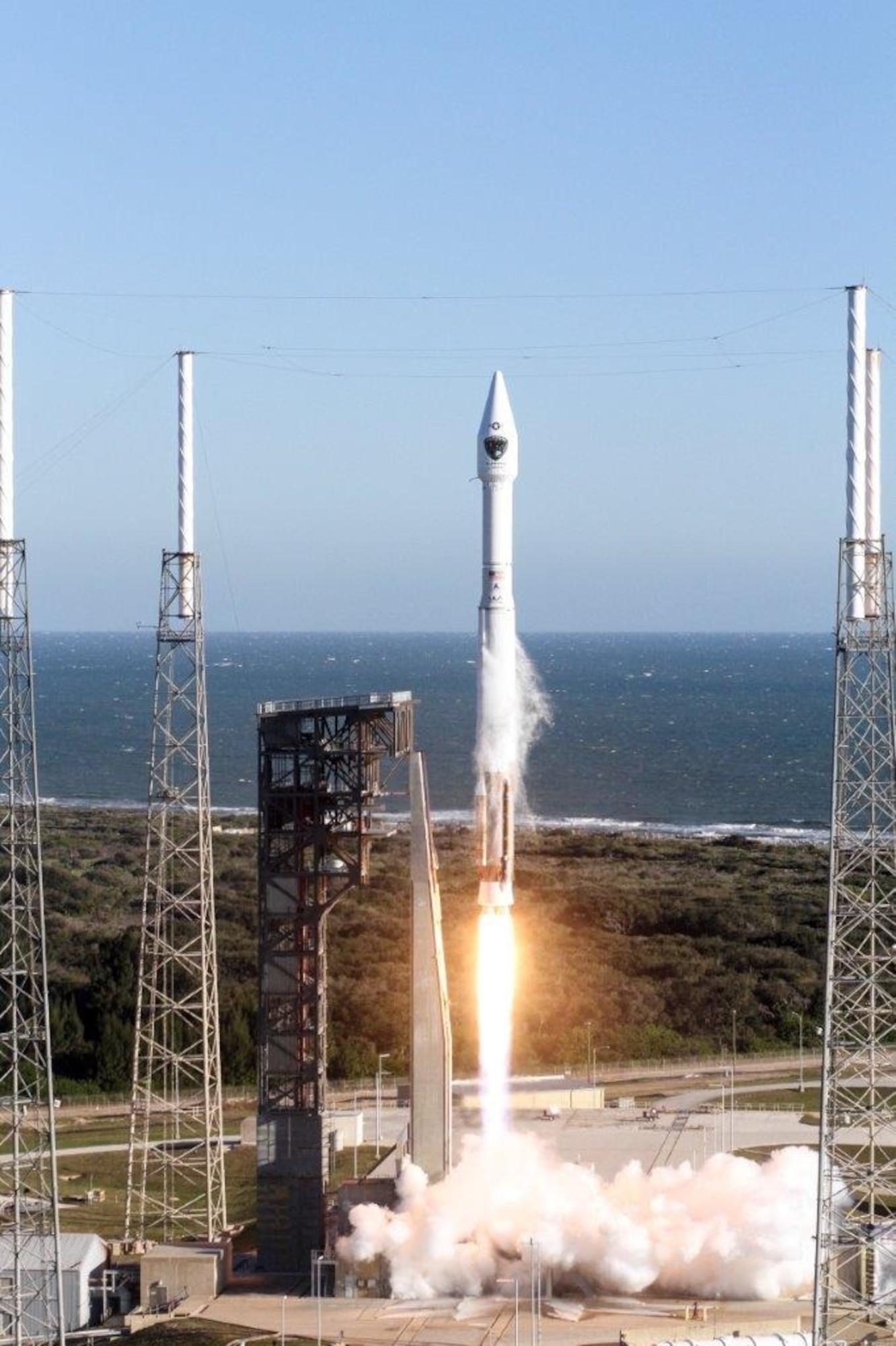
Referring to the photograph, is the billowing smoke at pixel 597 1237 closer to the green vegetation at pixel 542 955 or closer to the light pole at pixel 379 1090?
→ the light pole at pixel 379 1090

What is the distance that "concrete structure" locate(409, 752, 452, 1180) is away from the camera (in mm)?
51375

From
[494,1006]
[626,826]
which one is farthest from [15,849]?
[626,826]

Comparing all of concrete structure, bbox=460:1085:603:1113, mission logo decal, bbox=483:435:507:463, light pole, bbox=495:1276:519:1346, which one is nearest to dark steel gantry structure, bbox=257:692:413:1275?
light pole, bbox=495:1276:519:1346

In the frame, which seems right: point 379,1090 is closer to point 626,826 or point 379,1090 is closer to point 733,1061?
point 733,1061

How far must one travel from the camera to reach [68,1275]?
4969cm

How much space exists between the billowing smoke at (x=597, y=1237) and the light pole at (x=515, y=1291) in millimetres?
114

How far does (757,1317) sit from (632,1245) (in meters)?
3.21

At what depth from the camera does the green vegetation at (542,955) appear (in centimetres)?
8025

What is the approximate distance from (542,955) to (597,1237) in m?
47.9

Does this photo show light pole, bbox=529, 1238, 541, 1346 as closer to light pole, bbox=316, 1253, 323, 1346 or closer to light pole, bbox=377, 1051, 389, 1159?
light pole, bbox=316, 1253, 323, 1346

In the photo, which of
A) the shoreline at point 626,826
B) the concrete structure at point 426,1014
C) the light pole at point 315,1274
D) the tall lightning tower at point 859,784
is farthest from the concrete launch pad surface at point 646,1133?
the shoreline at point 626,826

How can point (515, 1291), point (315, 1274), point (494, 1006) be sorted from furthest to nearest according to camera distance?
point (494, 1006) < point (315, 1274) < point (515, 1291)

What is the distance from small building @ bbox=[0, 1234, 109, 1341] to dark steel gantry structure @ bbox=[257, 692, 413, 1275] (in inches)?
156

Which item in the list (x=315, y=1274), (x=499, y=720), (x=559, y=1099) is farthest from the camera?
(x=559, y=1099)
